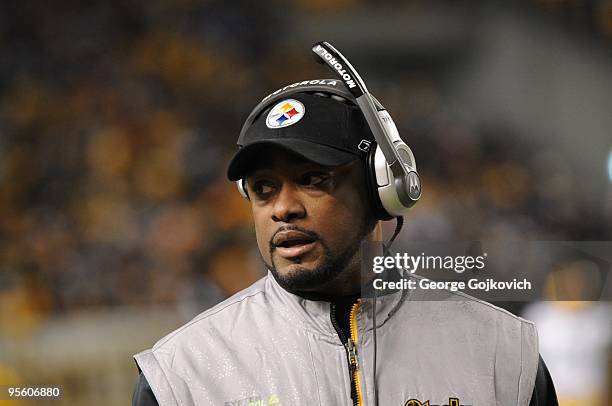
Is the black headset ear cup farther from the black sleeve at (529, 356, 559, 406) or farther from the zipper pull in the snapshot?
the black sleeve at (529, 356, 559, 406)

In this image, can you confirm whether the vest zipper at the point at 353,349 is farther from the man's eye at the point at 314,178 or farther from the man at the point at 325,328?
the man's eye at the point at 314,178

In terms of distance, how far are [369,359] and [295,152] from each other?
0.26 metres

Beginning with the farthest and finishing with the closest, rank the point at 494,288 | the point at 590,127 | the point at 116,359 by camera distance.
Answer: the point at 590,127
the point at 116,359
the point at 494,288

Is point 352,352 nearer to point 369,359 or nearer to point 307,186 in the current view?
point 369,359

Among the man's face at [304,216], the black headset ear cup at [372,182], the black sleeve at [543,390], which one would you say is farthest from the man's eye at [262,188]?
the black sleeve at [543,390]

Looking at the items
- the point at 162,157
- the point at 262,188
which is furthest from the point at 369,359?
the point at 162,157

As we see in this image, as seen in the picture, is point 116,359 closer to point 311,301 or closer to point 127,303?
point 127,303

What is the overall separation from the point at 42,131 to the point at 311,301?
1.23 m

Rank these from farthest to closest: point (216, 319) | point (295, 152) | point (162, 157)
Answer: point (162, 157) < point (216, 319) < point (295, 152)

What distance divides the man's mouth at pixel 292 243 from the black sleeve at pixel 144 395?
0.22m

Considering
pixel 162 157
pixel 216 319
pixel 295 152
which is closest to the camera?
pixel 295 152

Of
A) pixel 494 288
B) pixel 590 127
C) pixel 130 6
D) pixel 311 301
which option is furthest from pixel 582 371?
pixel 130 6

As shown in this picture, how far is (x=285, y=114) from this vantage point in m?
0.91

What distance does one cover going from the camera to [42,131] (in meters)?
1.95
